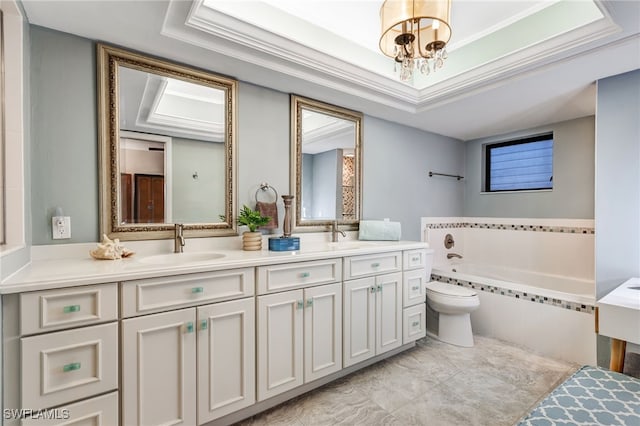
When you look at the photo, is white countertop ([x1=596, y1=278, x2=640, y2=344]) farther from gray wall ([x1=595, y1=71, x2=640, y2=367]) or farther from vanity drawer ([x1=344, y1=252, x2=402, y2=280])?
vanity drawer ([x1=344, y1=252, x2=402, y2=280])

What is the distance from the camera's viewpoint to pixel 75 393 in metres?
1.22

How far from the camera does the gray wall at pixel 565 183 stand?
302 centimetres

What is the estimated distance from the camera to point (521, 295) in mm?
2711

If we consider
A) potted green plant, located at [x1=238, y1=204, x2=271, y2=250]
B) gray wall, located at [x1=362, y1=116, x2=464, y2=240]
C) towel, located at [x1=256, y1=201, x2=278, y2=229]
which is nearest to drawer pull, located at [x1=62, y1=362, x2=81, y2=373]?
potted green plant, located at [x1=238, y1=204, x2=271, y2=250]

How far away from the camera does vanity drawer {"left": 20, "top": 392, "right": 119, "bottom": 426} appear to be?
1171 mm

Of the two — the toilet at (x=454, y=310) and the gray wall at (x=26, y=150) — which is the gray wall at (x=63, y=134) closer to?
the gray wall at (x=26, y=150)

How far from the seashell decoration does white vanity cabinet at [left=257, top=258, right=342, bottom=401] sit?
73cm

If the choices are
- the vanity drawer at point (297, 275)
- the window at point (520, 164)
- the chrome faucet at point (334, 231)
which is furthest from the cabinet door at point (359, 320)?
the window at point (520, 164)

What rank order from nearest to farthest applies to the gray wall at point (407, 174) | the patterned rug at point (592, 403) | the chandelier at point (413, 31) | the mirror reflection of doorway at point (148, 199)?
the patterned rug at point (592, 403)
the chandelier at point (413, 31)
the mirror reflection of doorway at point (148, 199)
the gray wall at point (407, 174)

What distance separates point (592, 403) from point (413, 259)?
1421 mm

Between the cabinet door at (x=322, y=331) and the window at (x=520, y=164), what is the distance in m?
2.81

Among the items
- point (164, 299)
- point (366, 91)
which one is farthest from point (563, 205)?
point (164, 299)

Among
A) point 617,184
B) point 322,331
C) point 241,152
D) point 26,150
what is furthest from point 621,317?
point 26,150

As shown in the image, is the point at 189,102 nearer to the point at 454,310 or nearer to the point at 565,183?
the point at 454,310
